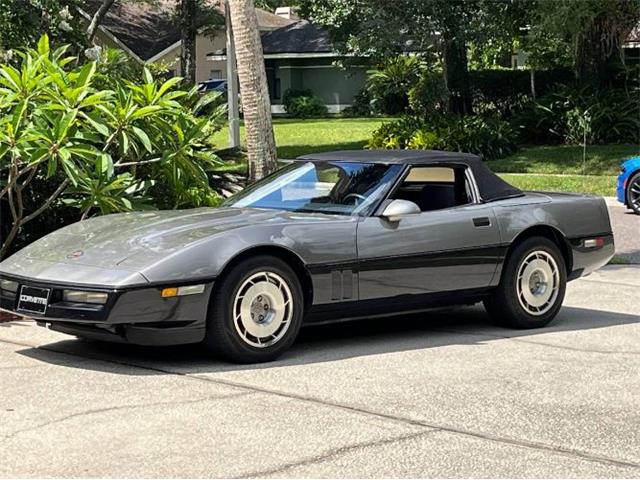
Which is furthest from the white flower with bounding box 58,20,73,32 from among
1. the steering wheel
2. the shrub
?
the shrub

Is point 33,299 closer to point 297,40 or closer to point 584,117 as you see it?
point 584,117

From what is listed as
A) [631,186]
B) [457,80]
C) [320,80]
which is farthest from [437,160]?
[320,80]

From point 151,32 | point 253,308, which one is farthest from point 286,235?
point 151,32

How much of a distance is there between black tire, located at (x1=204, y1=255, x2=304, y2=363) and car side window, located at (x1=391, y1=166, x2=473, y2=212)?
1.52 metres

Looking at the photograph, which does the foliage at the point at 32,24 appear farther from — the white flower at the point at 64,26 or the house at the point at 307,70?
the house at the point at 307,70

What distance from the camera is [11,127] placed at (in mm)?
8711

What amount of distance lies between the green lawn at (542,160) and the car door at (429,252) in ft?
42.1

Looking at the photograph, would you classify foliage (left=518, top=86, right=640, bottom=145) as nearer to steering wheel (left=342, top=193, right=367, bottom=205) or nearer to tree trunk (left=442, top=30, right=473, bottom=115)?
tree trunk (left=442, top=30, right=473, bottom=115)

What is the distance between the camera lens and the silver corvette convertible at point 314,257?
22.8 feet

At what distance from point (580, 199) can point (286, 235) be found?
9.80 feet

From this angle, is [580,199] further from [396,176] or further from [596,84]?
[596,84]

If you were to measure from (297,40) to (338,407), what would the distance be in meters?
46.9

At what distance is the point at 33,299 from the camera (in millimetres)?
7082

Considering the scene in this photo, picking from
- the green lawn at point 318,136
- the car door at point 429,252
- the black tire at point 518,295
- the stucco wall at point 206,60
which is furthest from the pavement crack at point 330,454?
the stucco wall at point 206,60
